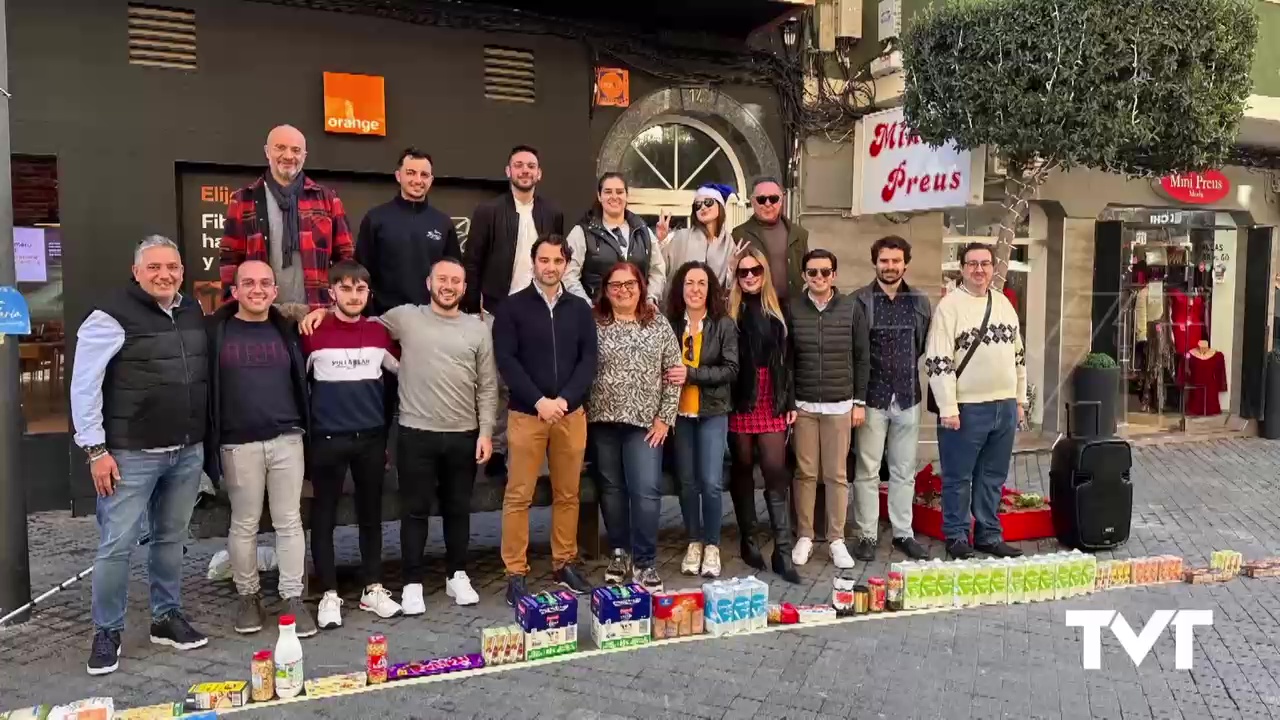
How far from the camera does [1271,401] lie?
1226 cm

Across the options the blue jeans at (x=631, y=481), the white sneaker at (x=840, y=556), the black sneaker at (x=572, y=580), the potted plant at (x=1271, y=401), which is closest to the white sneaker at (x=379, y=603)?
the black sneaker at (x=572, y=580)

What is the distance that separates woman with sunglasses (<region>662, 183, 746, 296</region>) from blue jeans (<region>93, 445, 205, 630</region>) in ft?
9.58

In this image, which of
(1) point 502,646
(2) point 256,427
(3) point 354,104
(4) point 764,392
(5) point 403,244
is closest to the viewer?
(1) point 502,646

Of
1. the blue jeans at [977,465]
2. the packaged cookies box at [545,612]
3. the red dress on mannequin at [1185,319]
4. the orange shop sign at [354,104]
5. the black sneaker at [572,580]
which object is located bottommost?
the black sneaker at [572,580]

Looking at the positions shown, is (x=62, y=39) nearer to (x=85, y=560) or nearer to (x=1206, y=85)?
(x=85, y=560)

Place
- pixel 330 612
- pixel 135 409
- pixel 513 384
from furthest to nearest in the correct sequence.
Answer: pixel 513 384, pixel 330 612, pixel 135 409

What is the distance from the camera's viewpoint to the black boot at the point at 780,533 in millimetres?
5875

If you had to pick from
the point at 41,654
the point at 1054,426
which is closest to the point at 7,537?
the point at 41,654

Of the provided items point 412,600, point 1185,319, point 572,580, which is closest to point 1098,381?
point 1185,319

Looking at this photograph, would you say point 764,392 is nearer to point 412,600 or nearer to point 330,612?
point 412,600

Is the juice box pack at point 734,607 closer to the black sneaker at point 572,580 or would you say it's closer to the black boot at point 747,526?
the black sneaker at point 572,580

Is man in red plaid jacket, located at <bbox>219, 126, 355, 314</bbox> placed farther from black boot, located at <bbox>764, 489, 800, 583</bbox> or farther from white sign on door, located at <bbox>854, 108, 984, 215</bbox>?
white sign on door, located at <bbox>854, 108, 984, 215</bbox>

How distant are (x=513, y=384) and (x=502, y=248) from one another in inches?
43.2

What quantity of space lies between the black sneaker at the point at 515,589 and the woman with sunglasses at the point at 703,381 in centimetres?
106
